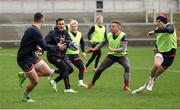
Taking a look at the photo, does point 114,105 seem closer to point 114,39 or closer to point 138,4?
point 114,39

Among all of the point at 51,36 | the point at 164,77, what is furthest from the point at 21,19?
the point at 51,36

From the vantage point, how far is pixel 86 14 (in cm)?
4772

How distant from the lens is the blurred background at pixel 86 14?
40.1 m

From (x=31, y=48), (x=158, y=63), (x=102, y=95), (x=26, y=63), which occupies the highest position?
(x=31, y=48)

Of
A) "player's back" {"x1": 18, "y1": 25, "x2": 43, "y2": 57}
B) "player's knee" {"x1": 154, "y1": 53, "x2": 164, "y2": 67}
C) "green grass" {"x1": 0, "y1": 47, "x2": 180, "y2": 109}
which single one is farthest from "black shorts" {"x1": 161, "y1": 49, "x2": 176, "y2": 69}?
"player's back" {"x1": 18, "y1": 25, "x2": 43, "y2": 57}

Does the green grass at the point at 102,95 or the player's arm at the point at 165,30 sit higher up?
the player's arm at the point at 165,30

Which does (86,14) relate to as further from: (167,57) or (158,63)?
(158,63)

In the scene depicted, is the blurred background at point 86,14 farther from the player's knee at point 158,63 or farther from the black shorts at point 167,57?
the player's knee at point 158,63

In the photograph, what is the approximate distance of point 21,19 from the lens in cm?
4597

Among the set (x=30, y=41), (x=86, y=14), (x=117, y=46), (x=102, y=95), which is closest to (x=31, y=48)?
(x=30, y=41)

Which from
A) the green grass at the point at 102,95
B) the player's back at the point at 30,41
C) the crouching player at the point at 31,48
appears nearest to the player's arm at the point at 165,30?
the green grass at the point at 102,95

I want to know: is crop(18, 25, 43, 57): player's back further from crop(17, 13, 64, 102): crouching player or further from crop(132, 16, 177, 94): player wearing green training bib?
crop(132, 16, 177, 94): player wearing green training bib

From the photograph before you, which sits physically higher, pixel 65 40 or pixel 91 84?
pixel 65 40

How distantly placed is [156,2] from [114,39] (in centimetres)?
3810
